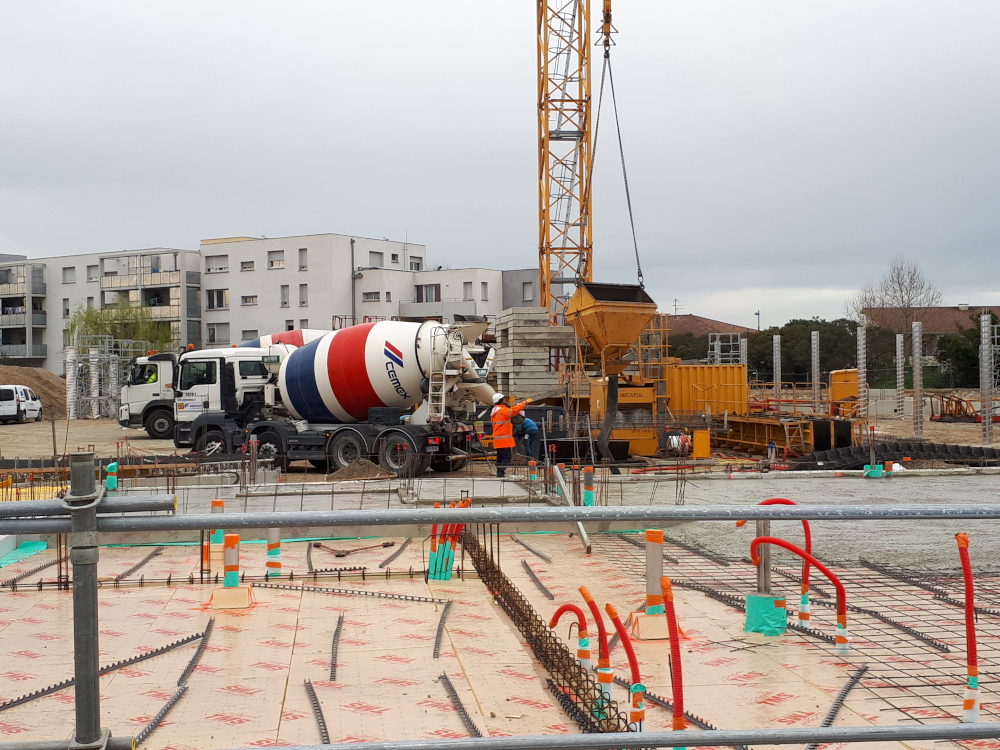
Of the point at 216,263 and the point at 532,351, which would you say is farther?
the point at 216,263

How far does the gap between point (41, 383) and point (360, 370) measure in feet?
138

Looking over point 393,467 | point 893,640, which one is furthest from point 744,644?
point 393,467

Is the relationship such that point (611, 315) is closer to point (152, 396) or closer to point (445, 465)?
point (445, 465)

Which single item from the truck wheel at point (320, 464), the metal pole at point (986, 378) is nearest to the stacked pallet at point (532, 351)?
the truck wheel at point (320, 464)

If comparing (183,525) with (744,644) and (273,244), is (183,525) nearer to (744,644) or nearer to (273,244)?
(744,644)

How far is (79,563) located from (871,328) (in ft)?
194

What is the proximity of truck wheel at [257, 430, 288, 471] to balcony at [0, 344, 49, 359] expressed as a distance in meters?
57.0

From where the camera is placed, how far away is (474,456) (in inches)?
832

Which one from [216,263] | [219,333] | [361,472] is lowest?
[361,472]

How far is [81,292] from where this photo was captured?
6856cm

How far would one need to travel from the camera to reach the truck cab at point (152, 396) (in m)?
29.2

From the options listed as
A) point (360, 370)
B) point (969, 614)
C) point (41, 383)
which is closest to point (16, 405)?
point (41, 383)

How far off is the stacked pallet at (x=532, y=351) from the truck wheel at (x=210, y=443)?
9.28 m

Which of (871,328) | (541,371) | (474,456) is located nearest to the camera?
(474,456)
